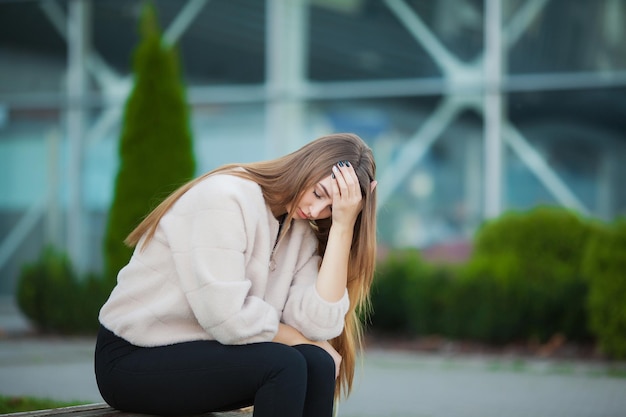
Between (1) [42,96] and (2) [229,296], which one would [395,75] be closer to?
(1) [42,96]

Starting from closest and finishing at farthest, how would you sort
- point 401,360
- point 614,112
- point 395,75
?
point 401,360 < point 614,112 < point 395,75

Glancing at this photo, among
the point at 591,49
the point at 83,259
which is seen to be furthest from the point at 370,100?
the point at 83,259

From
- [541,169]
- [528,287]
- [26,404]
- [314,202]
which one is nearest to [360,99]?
[541,169]

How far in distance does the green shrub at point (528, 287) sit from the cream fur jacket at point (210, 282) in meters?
5.52

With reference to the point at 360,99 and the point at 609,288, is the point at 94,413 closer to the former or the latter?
the point at 609,288

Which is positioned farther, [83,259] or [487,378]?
[83,259]

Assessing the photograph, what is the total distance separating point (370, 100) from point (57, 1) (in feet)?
15.6

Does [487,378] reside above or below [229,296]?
below

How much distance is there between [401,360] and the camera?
780 centimetres

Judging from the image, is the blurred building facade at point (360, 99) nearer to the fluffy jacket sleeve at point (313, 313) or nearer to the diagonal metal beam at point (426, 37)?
the diagonal metal beam at point (426, 37)

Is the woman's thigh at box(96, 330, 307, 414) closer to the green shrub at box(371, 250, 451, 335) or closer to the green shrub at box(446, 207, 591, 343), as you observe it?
the green shrub at box(446, 207, 591, 343)

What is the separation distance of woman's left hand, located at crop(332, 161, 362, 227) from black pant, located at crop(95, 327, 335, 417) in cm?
49

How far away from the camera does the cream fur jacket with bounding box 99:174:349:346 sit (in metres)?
2.69

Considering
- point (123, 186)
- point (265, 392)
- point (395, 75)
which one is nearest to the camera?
point (265, 392)
